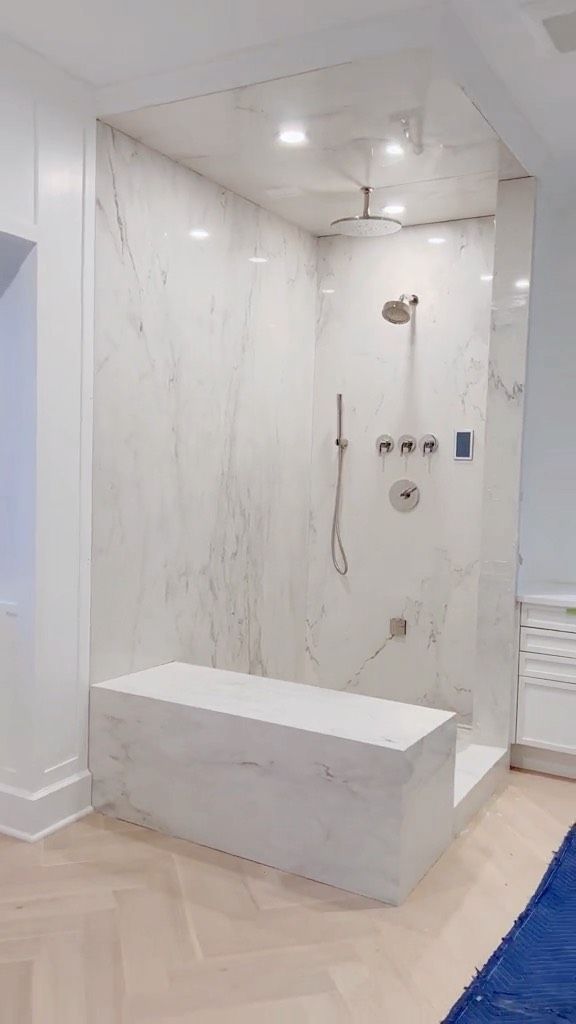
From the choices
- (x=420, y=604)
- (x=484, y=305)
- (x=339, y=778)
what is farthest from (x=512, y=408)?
(x=339, y=778)

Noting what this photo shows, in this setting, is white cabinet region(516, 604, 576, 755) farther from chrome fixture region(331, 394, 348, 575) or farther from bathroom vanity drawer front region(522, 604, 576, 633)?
chrome fixture region(331, 394, 348, 575)

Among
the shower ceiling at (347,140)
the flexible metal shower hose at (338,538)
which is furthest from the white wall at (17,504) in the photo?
the flexible metal shower hose at (338,538)

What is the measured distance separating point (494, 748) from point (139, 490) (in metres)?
1.79

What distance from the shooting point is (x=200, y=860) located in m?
2.67

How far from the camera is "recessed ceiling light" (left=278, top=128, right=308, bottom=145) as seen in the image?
2.90 meters

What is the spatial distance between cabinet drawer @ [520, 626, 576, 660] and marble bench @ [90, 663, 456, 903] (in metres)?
0.85

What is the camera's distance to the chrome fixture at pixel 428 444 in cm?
399

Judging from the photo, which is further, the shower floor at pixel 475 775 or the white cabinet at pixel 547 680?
the white cabinet at pixel 547 680

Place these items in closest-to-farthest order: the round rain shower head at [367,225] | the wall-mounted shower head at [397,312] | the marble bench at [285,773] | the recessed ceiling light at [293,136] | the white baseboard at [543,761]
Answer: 1. the marble bench at [285,773]
2. the recessed ceiling light at [293,136]
3. the round rain shower head at [367,225]
4. the white baseboard at [543,761]
5. the wall-mounted shower head at [397,312]

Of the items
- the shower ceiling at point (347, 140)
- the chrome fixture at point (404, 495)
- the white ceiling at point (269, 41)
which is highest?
the white ceiling at point (269, 41)

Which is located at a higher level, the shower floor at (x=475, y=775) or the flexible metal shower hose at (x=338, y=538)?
the flexible metal shower hose at (x=338, y=538)

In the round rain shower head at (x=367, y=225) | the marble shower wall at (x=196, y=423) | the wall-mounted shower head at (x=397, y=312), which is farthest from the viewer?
the wall-mounted shower head at (x=397, y=312)

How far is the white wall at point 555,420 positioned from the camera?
143 inches

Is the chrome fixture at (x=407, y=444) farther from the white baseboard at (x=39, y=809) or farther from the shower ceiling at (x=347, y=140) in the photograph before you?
the white baseboard at (x=39, y=809)
